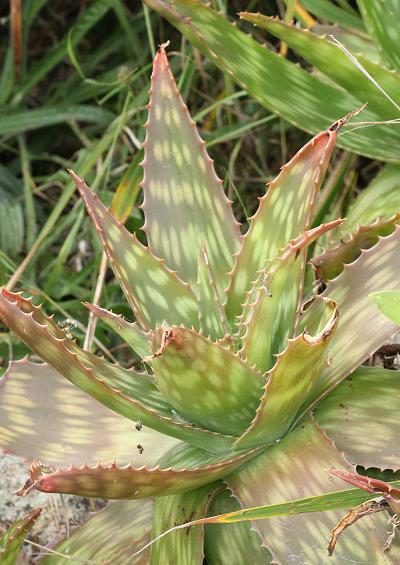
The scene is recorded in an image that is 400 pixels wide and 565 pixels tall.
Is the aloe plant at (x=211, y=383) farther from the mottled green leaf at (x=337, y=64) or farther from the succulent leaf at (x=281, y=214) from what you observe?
the mottled green leaf at (x=337, y=64)

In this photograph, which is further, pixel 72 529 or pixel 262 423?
pixel 72 529

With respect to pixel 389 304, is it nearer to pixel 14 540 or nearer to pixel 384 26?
pixel 14 540

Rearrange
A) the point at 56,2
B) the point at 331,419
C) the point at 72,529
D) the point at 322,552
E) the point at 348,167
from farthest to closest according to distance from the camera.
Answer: the point at 56,2 < the point at 348,167 < the point at 72,529 < the point at 331,419 < the point at 322,552

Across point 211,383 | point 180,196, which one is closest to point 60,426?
point 211,383

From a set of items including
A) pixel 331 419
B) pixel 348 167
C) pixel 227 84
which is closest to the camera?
pixel 331 419

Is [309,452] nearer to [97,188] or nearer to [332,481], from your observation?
[332,481]

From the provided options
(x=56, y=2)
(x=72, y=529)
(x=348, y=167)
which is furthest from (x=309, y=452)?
(x=56, y=2)

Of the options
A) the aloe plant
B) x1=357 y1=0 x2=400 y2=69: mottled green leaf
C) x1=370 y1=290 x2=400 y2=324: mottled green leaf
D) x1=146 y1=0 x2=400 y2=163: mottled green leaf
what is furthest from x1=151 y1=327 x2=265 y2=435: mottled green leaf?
x1=357 y1=0 x2=400 y2=69: mottled green leaf

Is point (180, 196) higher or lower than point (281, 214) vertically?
higher
